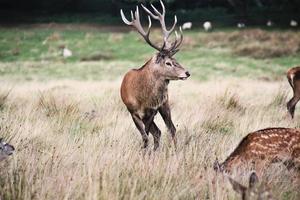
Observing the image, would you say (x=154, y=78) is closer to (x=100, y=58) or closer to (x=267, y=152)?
(x=267, y=152)

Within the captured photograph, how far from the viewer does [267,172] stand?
3885mm

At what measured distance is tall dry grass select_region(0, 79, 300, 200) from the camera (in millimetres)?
3482

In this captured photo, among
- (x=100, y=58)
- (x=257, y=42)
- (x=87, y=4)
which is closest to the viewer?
(x=100, y=58)

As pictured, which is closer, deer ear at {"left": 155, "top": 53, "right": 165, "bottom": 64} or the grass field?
the grass field

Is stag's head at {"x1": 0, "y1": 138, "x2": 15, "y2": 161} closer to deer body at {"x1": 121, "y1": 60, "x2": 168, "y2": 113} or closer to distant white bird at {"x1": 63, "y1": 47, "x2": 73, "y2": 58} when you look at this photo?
deer body at {"x1": 121, "y1": 60, "x2": 168, "y2": 113}

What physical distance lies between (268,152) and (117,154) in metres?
1.12

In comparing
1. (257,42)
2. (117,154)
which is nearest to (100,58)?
(257,42)

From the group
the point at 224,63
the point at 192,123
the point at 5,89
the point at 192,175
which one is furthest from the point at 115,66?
the point at 192,175

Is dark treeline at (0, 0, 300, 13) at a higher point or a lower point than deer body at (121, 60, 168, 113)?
lower

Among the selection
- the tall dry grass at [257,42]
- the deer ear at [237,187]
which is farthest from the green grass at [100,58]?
the deer ear at [237,187]

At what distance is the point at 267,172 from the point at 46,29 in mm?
25173

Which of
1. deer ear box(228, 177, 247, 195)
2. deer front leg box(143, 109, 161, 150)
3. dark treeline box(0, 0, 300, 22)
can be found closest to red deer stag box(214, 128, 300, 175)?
deer ear box(228, 177, 247, 195)

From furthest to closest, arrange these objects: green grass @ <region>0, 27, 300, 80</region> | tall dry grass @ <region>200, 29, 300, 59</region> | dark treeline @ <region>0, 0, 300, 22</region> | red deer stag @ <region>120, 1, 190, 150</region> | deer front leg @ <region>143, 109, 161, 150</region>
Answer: dark treeline @ <region>0, 0, 300, 22</region>, tall dry grass @ <region>200, 29, 300, 59</region>, green grass @ <region>0, 27, 300, 80</region>, red deer stag @ <region>120, 1, 190, 150</region>, deer front leg @ <region>143, 109, 161, 150</region>

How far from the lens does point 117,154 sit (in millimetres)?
4355
